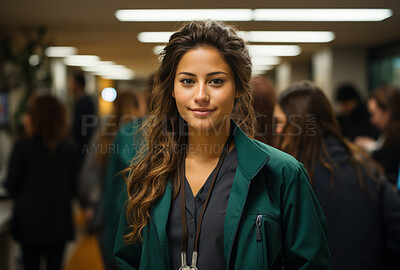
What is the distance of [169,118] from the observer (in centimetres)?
142

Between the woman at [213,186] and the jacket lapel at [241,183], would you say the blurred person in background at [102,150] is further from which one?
the jacket lapel at [241,183]

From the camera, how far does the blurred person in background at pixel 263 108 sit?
1.52 meters

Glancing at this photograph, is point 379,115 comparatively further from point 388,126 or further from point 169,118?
point 169,118

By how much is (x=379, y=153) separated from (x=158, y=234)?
107 inches

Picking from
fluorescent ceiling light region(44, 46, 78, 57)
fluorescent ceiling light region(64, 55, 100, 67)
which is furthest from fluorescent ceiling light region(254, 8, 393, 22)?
fluorescent ceiling light region(64, 55, 100, 67)

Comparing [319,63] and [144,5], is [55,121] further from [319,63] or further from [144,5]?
[319,63]

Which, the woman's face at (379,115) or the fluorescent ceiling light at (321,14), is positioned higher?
the fluorescent ceiling light at (321,14)

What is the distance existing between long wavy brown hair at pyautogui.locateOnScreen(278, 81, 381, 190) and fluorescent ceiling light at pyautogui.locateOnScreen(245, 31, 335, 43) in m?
3.24

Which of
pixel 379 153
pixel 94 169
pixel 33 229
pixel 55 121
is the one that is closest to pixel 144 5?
pixel 55 121

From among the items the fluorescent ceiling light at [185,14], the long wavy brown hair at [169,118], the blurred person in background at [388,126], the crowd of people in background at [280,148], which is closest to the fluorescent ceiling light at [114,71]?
the fluorescent ceiling light at [185,14]

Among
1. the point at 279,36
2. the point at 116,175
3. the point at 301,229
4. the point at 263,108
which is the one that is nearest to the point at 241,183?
the point at 301,229

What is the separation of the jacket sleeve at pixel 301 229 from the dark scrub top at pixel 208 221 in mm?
186

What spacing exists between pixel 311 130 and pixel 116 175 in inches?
38.0

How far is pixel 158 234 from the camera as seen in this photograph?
3.95ft
